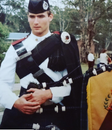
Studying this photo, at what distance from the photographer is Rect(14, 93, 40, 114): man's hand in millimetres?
1611

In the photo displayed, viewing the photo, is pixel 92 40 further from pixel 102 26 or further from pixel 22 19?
pixel 22 19

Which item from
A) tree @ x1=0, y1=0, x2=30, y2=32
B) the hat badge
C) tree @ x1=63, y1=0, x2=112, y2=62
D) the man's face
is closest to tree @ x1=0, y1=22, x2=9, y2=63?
tree @ x1=0, y1=0, x2=30, y2=32

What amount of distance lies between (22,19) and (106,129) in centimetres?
136

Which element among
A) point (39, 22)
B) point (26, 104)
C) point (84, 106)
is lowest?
point (84, 106)

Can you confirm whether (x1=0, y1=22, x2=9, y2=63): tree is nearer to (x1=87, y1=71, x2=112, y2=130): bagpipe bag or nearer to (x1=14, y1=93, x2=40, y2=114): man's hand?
(x1=14, y1=93, x2=40, y2=114): man's hand

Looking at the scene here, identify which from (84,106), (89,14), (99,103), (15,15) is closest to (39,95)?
(84,106)

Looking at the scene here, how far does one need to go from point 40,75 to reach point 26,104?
302 millimetres

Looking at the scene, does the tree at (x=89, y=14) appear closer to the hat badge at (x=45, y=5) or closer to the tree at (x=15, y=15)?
the hat badge at (x=45, y=5)

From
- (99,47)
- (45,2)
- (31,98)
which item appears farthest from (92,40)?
(31,98)

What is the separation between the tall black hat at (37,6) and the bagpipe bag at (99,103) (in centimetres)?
81

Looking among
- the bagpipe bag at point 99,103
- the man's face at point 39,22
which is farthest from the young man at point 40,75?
the bagpipe bag at point 99,103

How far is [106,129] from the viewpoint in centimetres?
168

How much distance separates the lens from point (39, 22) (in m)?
1.62

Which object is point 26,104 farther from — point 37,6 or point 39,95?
point 37,6
